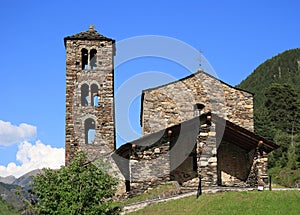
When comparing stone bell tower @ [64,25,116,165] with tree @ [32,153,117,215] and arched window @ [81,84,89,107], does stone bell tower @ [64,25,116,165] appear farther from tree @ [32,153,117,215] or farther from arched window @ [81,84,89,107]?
tree @ [32,153,117,215]

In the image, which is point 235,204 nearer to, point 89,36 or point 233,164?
point 233,164

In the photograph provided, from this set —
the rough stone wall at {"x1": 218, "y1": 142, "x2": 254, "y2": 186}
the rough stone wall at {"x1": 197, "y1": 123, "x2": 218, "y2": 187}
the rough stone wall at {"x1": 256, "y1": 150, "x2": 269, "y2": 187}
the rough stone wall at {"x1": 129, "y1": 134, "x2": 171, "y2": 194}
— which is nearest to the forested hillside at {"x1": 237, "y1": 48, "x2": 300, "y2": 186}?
the rough stone wall at {"x1": 218, "y1": 142, "x2": 254, "y2": 186}

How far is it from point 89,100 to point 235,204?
14771mm

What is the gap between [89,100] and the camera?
29.8 meters

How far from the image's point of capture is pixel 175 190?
Result: 20359 mm

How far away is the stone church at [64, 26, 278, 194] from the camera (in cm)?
2233

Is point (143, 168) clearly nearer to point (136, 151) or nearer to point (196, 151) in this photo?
point (136, 151)

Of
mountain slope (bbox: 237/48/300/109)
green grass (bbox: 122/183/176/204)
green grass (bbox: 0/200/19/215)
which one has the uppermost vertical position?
mountain slope (bbox: 237/48/300/109)

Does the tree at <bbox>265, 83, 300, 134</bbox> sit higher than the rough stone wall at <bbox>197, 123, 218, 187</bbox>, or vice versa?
the tree at <bbox>265, 83, 300, 134</bbox>

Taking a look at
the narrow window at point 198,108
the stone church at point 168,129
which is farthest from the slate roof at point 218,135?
the narrow window at point 198,108

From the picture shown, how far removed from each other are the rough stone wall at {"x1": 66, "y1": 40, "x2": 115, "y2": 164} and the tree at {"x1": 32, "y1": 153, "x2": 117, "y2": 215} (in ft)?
32.9

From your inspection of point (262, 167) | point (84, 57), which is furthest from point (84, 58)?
point (262, 167)

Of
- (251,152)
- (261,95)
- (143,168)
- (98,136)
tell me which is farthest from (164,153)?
(261,95)

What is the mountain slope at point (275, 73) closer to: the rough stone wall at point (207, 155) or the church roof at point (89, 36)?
the church roof at point (89, 36)
